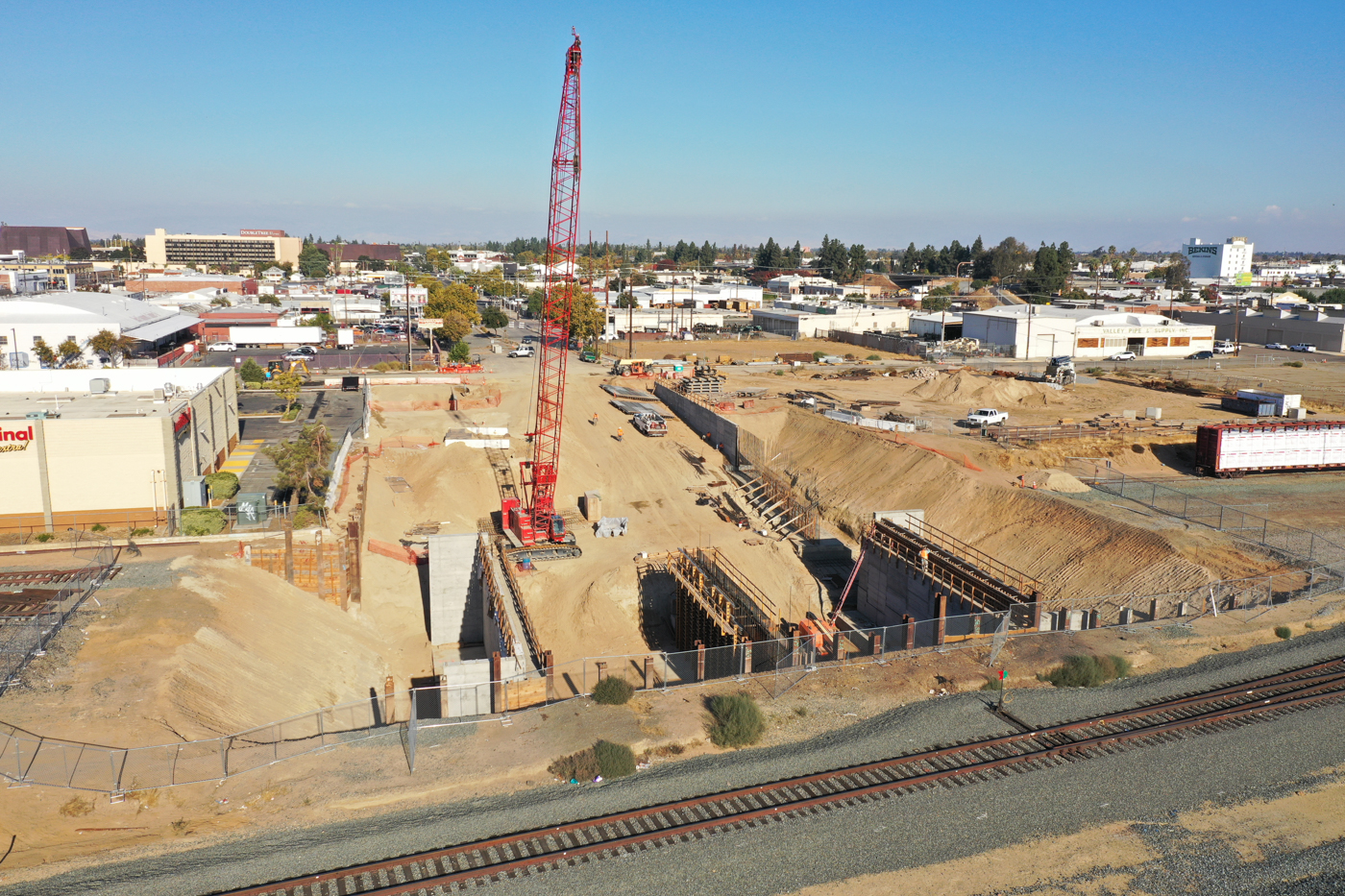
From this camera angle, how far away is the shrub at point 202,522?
3111cm

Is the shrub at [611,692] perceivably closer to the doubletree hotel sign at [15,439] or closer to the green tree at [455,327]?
the doubletree hotel sign at [15,439]

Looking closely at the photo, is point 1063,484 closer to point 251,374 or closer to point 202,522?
point 202,522

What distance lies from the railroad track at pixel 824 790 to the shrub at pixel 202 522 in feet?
68.7

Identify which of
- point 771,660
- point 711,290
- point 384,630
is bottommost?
point 384,630

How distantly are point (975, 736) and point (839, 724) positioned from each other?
2.55m

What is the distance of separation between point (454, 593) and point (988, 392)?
124 feet

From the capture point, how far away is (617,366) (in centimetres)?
6938

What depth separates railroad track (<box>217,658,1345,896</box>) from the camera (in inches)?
529

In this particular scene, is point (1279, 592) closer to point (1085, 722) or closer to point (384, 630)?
point (1085, 722)

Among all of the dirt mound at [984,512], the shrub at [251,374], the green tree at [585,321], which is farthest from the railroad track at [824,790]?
the green tree at [585,321]

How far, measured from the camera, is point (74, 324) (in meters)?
71.6

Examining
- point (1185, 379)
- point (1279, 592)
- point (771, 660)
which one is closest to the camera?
point (771, 660)

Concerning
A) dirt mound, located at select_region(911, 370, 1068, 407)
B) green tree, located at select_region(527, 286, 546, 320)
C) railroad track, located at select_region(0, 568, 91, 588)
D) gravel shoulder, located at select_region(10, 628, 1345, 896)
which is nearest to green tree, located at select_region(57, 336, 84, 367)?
railroad track, located at select_region(0, 568, 91, 588)

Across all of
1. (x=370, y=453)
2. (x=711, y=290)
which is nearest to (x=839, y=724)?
(x=370, y=453)
